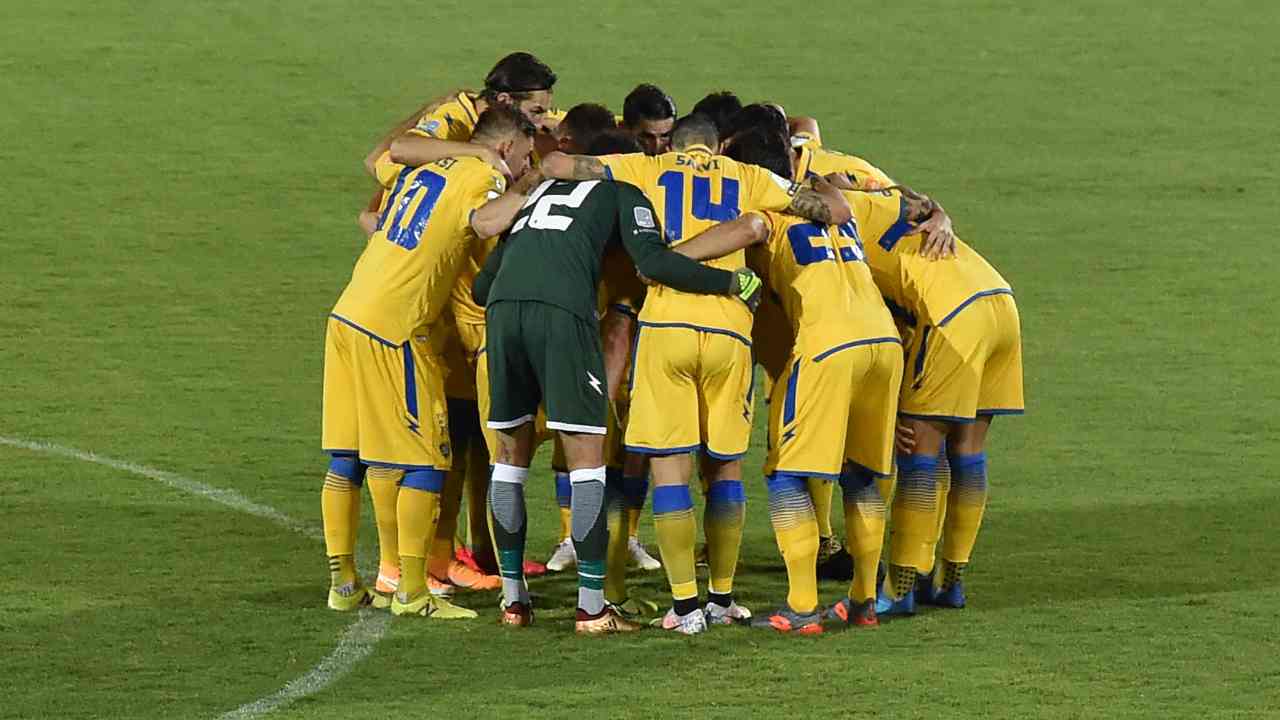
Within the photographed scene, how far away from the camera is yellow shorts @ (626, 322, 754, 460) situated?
8.42 metres

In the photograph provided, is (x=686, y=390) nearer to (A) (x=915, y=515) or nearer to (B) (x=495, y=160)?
(A) (x=915, y=515)

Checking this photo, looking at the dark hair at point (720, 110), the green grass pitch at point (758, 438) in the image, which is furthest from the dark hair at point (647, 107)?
the green grass pitch at point (758, 438)

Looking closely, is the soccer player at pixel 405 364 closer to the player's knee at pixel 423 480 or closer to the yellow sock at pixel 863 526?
the player's knee at pixel 423 480

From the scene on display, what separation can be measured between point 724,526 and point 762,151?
1.48 m

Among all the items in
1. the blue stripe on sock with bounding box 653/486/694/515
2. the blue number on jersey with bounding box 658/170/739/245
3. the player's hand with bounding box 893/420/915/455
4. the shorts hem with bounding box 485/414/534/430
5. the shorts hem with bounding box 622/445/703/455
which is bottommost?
the blue stripe on sock with bounding box 653/486/694/515

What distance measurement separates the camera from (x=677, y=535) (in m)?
8.43

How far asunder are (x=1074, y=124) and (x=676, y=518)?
12815 millimetres

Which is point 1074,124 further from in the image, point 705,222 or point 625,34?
point 705,222

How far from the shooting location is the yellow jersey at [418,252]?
8.83 metres

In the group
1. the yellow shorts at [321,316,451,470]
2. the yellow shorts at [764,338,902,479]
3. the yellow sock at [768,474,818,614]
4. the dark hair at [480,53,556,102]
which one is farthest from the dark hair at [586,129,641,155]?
the yellow sock at [768,474,818,614]

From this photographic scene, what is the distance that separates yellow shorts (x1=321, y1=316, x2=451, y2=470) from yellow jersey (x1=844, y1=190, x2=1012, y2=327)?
5.97 ft

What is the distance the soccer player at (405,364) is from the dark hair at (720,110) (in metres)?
0.76

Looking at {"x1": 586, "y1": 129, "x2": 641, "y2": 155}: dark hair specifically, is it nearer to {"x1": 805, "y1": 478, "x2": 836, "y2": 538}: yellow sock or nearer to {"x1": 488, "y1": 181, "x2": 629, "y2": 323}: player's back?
{"x1": 488, "y1": 181, "x2": 629, "y2": 323}: player's back

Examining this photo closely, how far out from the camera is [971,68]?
861 inches
